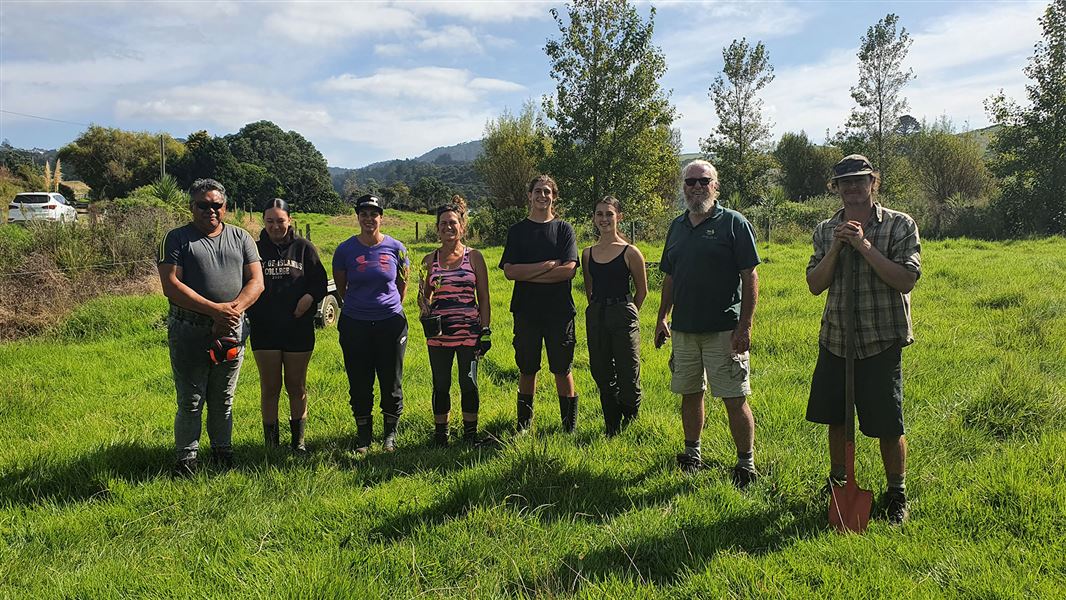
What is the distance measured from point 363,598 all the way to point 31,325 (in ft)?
31.1

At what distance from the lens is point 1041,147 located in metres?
23.5

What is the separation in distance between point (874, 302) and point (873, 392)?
1.70 feet

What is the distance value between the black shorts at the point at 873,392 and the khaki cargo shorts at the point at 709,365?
485mm

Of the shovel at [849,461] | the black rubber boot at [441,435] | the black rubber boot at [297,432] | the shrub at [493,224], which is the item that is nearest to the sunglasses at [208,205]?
the black rubber boot at [297,432]

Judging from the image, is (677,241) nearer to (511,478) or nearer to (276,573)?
(511,478)

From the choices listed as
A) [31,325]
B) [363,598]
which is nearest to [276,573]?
[363,598]

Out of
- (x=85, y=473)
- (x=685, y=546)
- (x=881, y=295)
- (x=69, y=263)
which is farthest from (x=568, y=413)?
(x=69, y=263)

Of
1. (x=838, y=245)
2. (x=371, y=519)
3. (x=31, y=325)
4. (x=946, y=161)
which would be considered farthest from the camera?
(x=946, y=161)

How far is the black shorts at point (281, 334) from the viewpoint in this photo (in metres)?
4.35

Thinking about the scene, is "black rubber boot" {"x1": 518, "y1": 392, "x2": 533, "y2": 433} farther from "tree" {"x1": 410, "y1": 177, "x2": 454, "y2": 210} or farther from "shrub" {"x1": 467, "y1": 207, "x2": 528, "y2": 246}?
"tree" {"x1": 410, "y1": 177, "x2": 454, "y2": 210}

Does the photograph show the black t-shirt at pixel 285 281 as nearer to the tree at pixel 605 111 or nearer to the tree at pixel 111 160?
the tree at pixel 605 111

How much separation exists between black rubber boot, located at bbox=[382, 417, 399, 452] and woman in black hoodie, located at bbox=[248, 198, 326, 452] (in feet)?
2.19

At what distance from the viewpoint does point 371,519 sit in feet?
11.0

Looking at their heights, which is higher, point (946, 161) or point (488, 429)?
point (946, 161)
